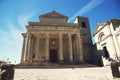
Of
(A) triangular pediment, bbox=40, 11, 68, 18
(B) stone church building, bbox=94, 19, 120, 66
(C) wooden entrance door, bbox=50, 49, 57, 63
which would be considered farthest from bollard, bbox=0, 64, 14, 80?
(A) triangular pediment, bbox=40, 11, 68, 18

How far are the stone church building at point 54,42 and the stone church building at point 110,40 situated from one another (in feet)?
14.5

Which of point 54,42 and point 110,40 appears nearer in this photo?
point 110,40

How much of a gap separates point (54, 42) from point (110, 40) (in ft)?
36.8

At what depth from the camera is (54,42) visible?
21.4 m

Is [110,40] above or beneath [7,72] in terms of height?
above

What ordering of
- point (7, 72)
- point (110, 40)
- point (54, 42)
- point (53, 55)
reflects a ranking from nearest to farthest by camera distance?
point (7, 72), point (110, 40), point (53, 55), point (54, 42)

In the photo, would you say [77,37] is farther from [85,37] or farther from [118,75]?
[118,75]

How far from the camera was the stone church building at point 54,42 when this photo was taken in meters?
17.2

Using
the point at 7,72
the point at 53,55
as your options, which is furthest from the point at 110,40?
the point at 7,72

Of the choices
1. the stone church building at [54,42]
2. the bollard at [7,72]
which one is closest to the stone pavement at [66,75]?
the bollard at [7,72]

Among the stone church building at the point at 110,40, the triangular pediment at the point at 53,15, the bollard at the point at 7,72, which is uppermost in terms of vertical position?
the triangular pediment at the point at 53,15

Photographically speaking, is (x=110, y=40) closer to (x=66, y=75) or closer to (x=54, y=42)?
(x=54, y=42)

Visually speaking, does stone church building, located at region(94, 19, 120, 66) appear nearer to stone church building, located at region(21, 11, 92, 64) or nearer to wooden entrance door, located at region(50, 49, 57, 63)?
stone church building, located at region(21, 11, 92, 64)

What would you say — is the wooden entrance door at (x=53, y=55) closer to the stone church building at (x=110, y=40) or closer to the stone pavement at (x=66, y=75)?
the stone church building at (x=110, y=40)
